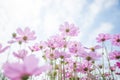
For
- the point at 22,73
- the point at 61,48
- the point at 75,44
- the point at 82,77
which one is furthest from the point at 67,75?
the point at 22,73

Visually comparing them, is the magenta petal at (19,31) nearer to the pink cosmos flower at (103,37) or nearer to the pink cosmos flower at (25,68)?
the pink cosmos flower at (25,68)

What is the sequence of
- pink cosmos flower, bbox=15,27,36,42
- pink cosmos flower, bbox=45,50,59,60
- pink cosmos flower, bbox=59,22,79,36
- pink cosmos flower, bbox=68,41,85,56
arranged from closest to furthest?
pink cosmos flower, bbox=15,27,36,42
pink cosmos flower, bbox=45,50,59,60
pink cosmos flower, bbox=68,41,85,56
pink cosmos flower, bbox=59,22,79,36

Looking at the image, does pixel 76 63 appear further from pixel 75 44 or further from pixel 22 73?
pixel 22 73

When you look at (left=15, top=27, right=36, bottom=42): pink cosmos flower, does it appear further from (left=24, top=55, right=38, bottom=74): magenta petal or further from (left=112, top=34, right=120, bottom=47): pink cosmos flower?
(left=112, top=34, right=120, bottom=47): pink cosmos flower

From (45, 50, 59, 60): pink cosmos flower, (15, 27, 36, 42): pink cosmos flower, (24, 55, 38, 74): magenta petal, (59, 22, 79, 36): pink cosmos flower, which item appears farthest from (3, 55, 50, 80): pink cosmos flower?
(59, 22, 79, 36): pink cosmos flower

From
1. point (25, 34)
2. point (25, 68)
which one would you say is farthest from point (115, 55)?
point (25, 68)

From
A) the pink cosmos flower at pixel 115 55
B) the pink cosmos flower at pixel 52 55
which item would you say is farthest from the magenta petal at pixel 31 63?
the pink cosmos flower at pixel 115 55
